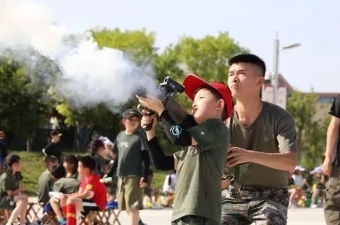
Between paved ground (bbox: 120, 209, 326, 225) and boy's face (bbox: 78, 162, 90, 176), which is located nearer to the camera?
boy's face (bbox: 78, 162, 90, 176)

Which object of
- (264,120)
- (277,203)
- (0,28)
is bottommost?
(277,203)

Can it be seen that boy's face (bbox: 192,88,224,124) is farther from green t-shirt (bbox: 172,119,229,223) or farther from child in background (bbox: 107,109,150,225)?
child in background (bbox: 107,109,150,225)

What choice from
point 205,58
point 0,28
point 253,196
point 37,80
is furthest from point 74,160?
point 205,58

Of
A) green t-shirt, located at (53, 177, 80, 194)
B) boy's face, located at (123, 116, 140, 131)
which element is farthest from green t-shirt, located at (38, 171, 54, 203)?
boy's face, located at (123, 116, 140, 131)

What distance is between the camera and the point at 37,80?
852 centimetres

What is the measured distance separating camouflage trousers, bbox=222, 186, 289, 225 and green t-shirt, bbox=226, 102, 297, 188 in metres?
0.06

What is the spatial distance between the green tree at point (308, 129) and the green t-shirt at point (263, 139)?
1645 inches

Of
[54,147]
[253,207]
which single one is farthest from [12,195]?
[253,207]

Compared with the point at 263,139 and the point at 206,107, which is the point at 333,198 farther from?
the point at 206,107

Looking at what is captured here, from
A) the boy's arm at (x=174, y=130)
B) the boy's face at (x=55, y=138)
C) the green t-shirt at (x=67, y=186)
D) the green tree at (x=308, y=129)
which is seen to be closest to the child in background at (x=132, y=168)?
the green t-shirt at (x=67, y=186)

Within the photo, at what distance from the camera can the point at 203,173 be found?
5668mm

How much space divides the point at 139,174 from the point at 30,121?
1948 centimetres

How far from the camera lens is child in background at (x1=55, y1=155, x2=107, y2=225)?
12.0 metres

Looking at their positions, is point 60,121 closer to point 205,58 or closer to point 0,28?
point 205,58
